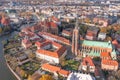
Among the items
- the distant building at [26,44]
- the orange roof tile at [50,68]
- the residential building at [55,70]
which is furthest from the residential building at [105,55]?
the distant building at [26,44]

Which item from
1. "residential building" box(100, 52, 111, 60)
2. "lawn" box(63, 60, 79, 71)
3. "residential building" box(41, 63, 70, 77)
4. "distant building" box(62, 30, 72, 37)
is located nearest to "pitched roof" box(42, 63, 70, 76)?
"residential building" box(41, 63, 70, 77)

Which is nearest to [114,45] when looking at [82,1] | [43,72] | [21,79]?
[43,72]

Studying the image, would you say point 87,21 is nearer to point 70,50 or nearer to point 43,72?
point 70,50

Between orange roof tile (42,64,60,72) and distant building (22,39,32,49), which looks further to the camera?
distant building (22,39,32,49)

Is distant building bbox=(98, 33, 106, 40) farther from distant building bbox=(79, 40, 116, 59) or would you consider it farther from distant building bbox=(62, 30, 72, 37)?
distant building bbox=(79, 40, 116, 59)

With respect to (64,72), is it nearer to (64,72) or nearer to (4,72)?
(64,72)

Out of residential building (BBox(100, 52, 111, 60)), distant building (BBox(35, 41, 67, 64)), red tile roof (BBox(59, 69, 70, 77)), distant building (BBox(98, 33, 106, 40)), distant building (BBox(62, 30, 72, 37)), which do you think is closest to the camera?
red tile roof (BBox(59, 69, 70, 77))

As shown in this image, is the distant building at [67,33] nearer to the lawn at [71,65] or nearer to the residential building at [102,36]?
the residential building at [102,36]

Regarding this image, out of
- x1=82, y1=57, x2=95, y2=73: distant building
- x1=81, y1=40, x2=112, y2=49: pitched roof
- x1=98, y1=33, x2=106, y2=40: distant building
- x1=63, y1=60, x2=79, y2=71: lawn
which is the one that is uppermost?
x1=81, y1=40, x2=112, y2=49: pitched roof
